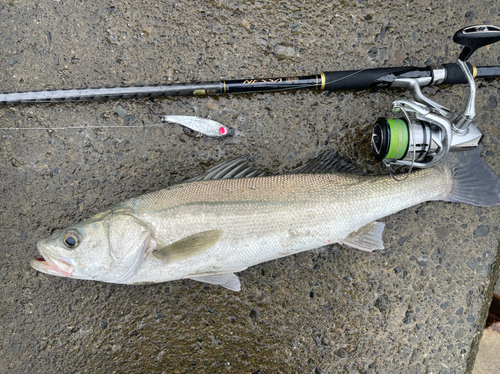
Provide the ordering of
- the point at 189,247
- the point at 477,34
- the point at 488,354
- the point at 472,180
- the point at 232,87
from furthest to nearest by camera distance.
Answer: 1. the point at 488,354
2. the point at 232,87
3. the point at 472,180
4. the point at 189,247
5. the point at 477,34

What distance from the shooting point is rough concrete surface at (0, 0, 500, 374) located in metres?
2.58

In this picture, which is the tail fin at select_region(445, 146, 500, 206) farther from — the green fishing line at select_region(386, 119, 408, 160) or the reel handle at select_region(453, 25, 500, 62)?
the reel handle at select_region(453, 25, 500, 62)

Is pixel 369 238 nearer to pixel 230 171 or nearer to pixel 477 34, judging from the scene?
pixel 230 171

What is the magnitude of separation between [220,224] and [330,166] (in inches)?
36.8

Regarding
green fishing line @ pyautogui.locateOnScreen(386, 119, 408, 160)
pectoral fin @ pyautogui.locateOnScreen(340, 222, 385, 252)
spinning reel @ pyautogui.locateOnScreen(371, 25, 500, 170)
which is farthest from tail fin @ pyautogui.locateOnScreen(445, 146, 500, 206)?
pectoral fin @ pyautogui.locateOnScreen(340, 222, 385, 252)

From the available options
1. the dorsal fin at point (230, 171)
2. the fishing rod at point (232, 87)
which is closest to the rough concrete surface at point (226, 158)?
the fishing rod at point (232, 87)

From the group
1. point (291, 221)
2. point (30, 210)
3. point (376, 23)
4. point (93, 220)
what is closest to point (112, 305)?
point (93, 220)

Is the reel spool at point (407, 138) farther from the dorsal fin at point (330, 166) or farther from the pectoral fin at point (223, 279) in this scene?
the pectoral fin at point (223, 279)

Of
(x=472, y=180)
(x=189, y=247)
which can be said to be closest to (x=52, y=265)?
(x=189, y=247)

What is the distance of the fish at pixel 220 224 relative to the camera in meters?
2.15

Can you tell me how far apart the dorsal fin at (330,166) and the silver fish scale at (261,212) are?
0.30 feet

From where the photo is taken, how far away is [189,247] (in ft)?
6.98

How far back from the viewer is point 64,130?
2588mm

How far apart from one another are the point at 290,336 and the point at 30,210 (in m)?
2.41
